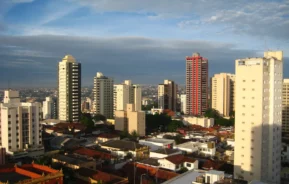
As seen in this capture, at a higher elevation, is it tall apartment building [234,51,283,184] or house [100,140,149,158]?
tall apartment building [234,51,283,184]

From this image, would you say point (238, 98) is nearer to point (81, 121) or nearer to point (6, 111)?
point (6, 111)

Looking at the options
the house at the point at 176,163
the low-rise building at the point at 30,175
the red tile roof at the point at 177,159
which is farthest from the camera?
the red tile roof at the point at 177,159

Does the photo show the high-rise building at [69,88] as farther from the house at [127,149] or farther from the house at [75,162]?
the house at [75,162]

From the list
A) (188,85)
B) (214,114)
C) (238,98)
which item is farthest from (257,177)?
(188,85)

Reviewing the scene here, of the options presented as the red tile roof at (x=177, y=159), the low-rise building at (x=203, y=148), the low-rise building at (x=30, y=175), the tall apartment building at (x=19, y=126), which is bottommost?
the low-rise building at (x=203, y=148)

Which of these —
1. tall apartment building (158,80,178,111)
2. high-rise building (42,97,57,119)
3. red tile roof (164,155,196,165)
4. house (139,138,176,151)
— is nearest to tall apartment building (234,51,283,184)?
red tile roof (164,155,196,165)

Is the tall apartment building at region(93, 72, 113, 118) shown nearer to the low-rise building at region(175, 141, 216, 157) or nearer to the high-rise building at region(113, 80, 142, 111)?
the high-rise building at region(113, 80, 142, 111)

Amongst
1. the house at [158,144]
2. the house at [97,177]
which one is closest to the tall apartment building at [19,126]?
the house at [97,177]

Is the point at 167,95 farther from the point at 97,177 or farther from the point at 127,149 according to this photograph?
the point at 97,177
